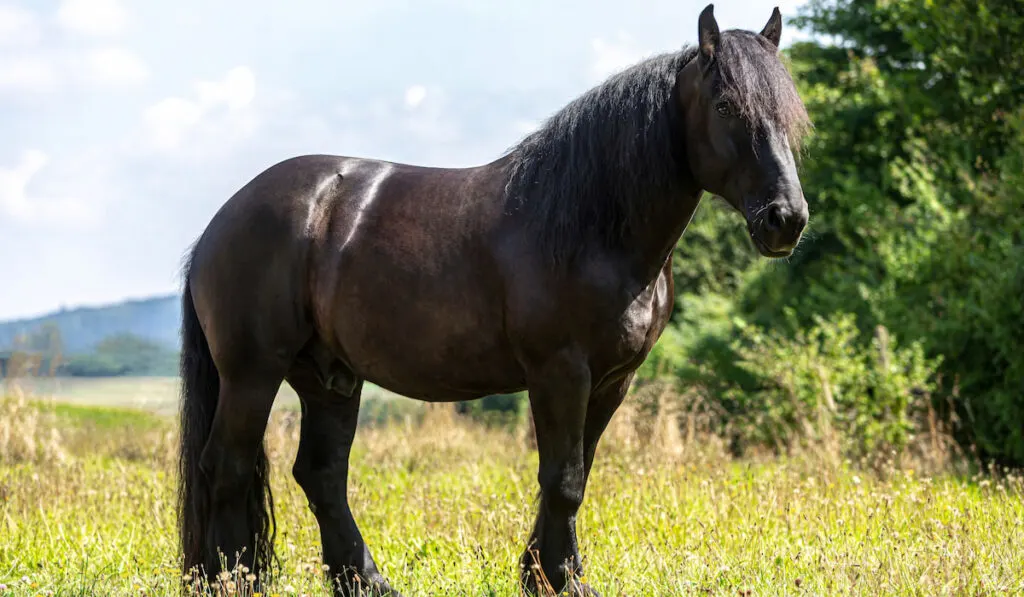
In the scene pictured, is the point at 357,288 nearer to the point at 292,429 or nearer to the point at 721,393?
the point at 292,429

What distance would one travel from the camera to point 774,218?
11.5 ft

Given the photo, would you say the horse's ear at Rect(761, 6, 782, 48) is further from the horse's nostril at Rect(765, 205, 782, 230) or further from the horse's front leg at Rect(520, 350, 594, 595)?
the horse's front leg at Rect(520, 350, 594, 595)

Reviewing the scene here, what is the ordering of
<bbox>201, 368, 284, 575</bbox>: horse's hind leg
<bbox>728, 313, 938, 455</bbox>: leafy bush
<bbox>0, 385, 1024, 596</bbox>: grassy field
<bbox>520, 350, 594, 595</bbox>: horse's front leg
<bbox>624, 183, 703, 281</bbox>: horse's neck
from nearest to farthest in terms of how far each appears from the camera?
<bbox>520, 350, 594, 595</bbox>: horse's front leg, <bbox>624, 183, 703, 281</bbox>: horse's neck, <bbox>0, 385, 1024, 596</bbox>: grassy field, <bbox>201, 368, 284, 575</bbox>: horse's hind leg, <bbox>728, 313, 938, 455</bbox>: leafy bush

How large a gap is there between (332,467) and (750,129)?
256 centimetres

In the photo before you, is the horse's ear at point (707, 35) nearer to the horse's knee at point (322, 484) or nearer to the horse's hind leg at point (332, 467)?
the horse's hind leg at point (332, 467)

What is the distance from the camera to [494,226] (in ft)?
13.4

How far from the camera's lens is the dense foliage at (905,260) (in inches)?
380

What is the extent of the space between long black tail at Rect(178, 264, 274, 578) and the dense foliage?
408 centimetres

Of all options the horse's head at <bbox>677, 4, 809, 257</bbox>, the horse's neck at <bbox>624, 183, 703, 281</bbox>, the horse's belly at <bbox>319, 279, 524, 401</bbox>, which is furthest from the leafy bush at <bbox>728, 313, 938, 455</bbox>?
the horse's head at <bbox>677, 4, 809, 257</bbox>

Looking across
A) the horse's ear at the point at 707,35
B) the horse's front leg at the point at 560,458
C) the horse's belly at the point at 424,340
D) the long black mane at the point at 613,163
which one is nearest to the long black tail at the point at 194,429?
the horse's belly at the point at 424,340

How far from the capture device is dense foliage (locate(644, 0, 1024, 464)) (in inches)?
380

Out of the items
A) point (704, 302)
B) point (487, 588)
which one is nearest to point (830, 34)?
point (704, 302)

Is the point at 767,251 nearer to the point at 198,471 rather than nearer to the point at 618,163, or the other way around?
the point at 618,163

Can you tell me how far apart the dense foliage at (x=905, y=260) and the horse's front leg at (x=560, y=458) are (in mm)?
3835
